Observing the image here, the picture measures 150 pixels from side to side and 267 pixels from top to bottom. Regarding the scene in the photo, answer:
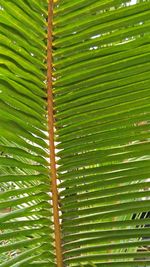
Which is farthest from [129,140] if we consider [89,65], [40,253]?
[40,253]

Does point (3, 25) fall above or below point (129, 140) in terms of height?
above

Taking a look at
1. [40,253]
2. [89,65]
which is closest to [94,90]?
[89,65]

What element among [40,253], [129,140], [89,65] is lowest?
[40,253]

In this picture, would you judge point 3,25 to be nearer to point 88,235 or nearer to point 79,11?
point 79,11

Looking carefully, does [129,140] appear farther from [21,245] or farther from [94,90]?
[21,245]

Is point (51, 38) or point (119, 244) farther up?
point (51, 38)
